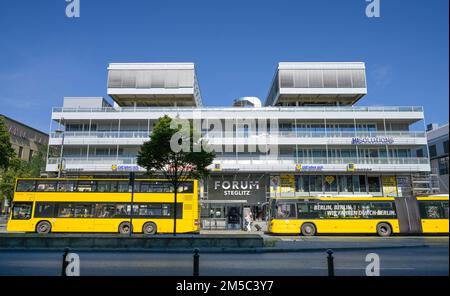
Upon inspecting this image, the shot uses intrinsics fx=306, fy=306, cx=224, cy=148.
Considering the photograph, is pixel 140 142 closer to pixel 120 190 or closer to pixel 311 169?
pixel 120 190

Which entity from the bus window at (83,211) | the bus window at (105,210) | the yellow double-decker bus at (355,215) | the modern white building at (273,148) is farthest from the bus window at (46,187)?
the yellow double-decker bus at (355,215)

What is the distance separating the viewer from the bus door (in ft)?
67.9

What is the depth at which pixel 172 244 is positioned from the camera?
1331 cm

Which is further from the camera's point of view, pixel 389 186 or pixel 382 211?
pixel 389 186

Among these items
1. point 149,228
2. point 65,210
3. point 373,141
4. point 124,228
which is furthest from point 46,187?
point 373,141

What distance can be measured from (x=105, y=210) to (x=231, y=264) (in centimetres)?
1437

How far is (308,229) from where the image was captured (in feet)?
69.2

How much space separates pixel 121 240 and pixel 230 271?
21.4 feet

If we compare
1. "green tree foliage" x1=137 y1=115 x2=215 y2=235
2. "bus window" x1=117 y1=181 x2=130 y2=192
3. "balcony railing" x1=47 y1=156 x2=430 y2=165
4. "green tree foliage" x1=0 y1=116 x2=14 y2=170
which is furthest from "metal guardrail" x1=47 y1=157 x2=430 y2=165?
"green tree foliage" x1=137 y1=115 x2=215 y2=235

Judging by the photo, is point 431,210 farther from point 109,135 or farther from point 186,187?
point 109,135

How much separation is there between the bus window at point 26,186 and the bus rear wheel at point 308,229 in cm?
1903

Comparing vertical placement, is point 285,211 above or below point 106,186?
below

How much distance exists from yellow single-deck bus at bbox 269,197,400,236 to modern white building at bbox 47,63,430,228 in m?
12.7

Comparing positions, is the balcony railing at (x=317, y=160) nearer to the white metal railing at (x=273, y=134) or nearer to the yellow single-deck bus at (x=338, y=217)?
the white metal railing at (x=273, y=134)
